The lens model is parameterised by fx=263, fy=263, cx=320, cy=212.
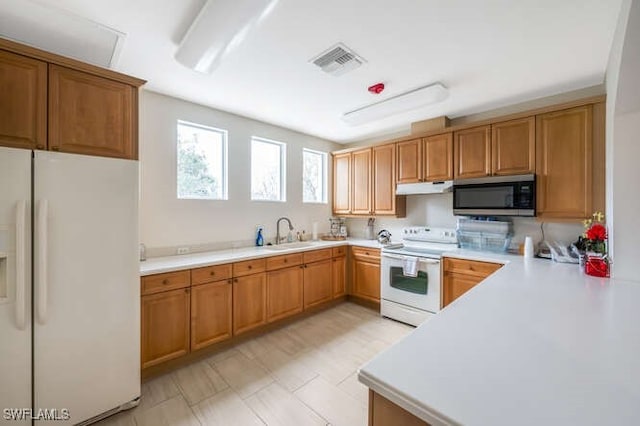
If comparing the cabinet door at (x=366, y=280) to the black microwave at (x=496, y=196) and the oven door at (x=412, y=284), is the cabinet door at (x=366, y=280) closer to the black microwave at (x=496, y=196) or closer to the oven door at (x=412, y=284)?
Answer: the oven door at (x=412, y=284)

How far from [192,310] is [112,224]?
1.00 m

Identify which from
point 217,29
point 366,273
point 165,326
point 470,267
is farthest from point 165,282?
point 470,267

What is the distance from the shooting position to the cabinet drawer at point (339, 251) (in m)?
3.68

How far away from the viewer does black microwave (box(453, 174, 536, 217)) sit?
8.61 ft

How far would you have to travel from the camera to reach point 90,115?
1730 mm

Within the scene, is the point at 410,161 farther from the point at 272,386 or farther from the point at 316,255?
the point at 272,386

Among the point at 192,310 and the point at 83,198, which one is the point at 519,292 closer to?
the point at 192,310

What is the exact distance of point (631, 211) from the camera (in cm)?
176

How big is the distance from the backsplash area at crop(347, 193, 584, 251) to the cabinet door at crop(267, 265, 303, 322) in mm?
1639

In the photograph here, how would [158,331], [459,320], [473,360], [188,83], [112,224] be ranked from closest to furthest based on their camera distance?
[473,360]
[459,320]
[112,224]
[158,331]
[188,83]

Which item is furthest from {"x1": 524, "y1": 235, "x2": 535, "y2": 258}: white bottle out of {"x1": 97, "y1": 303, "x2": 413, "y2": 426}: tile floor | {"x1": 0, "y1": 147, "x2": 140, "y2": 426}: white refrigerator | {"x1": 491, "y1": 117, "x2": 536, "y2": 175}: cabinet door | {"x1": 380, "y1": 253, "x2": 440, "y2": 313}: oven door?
{"x1": 0, "y1": 147, "x2": 140, "y2": 426}: white refrigerator

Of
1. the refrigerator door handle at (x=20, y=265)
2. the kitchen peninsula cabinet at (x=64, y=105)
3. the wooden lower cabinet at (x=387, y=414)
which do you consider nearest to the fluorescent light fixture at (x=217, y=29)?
the kitchen peninsula cabinet at (x=64, y=105)

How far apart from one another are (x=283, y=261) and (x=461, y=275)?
1945mm

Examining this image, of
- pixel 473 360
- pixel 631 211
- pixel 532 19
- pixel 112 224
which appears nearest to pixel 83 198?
pixel 112 224
